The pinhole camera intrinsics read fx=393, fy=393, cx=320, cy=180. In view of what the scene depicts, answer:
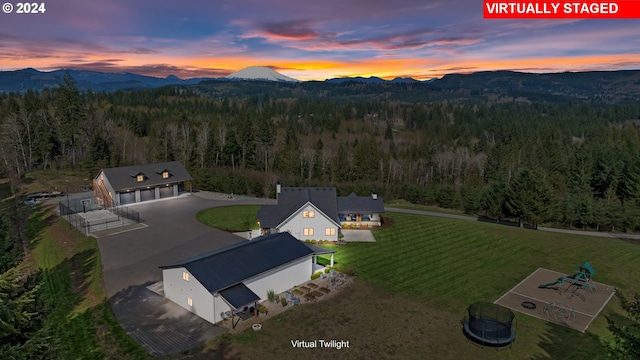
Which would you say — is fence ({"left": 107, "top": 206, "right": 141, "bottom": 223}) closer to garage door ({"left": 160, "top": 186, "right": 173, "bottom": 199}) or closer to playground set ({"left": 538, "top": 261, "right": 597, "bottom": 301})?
garage door ({"left": 160, "top": 186, "right": 173, "bottom": 199})

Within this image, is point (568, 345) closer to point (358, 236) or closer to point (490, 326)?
point (490, 326)

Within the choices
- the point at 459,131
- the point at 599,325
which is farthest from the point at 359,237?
the point at 459,131

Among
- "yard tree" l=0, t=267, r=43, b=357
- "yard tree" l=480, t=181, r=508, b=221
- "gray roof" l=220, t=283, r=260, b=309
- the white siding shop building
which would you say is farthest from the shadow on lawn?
"yard tree" l=480, t=181, r=508, b=221

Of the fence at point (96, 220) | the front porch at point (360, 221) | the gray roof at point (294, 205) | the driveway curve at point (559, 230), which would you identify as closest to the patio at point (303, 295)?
the gray roof at point (294, 205)

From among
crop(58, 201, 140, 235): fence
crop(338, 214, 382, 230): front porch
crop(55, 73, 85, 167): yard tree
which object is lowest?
crop(338, 214, 382, 230): front porch

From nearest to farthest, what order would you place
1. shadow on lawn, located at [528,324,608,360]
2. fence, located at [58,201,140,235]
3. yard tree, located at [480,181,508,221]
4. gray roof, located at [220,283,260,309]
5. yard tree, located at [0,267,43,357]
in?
1. yard tree, located at [0,267,43,357]
2. shadow on lawn, located at [528,324,608,360]
3. gray roof, located at [220,283,260,309]
4. fence, located at [58,201,140,235]
5. yard tree, located at [480,181,508,221]

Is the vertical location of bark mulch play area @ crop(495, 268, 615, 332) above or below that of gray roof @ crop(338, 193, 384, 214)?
below

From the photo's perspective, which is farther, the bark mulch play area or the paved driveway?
the bark mulch play area

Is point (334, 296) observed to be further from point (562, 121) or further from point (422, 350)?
point (562, 121)
